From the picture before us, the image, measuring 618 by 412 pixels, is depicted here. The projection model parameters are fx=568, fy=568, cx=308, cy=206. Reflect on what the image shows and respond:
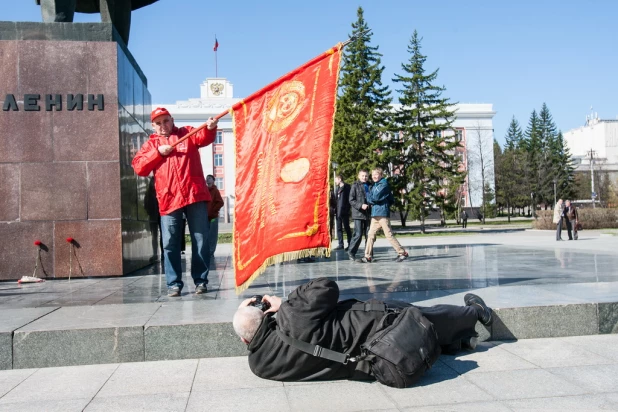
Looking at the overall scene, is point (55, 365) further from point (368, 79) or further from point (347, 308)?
point (368, 79)

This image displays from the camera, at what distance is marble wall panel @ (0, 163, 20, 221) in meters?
8.22

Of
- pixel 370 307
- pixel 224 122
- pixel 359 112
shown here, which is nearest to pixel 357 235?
pixel 370 307

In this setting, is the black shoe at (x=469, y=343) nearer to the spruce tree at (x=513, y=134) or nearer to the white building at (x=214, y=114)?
the white building at (x=214, y=114)

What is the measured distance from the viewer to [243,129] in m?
5.52

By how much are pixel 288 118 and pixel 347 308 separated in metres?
1.96

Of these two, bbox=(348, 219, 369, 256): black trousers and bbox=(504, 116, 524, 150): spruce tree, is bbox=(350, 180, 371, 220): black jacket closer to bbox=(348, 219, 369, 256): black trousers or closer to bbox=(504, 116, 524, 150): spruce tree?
bbox=(348, 219, 369, 256): black trousers

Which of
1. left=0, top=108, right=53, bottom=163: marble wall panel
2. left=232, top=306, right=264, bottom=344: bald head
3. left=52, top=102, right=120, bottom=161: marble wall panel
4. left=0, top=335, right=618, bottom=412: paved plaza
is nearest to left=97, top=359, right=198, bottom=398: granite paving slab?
left=0, top=335, right=618, bottom=412: paved plaza

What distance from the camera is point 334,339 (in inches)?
151

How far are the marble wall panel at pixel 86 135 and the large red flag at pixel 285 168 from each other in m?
3.70

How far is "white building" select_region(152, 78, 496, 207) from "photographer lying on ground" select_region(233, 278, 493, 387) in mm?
70826

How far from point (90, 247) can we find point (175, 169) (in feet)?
9.73

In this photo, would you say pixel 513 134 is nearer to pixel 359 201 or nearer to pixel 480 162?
pixel 480 162

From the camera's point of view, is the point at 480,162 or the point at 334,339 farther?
the point at 480,162

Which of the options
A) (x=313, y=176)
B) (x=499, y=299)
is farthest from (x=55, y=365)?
(x=499, y=299)
